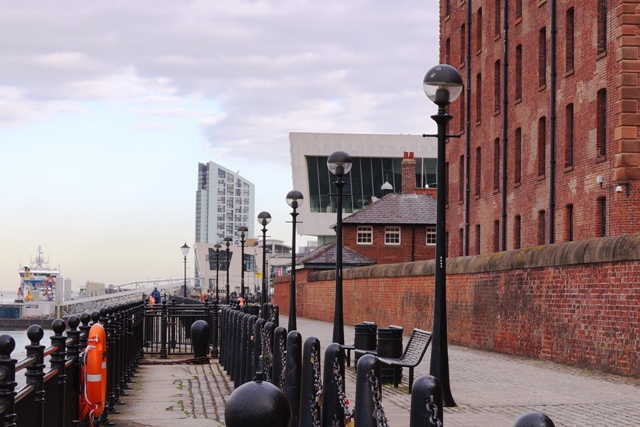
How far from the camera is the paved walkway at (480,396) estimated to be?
13211mm

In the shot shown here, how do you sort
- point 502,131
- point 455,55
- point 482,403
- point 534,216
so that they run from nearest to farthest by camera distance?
1. point 482,403
2. point 534,216
3. point 502,131
4. point 455,55

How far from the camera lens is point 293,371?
32.2 ft

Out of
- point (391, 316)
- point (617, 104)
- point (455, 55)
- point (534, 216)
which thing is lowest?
point (391, 316)

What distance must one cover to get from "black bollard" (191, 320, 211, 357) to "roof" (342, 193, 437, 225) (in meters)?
43.2

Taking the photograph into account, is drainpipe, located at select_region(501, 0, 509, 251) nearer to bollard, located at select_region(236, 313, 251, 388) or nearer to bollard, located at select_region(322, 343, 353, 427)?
bollard, located at select_region(236, 313, 251, 388)

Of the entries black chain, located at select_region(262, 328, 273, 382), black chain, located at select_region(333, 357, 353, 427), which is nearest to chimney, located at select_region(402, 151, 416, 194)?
black chain, located at select_region(262, 328, 273, 382)

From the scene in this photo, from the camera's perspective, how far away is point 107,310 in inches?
543

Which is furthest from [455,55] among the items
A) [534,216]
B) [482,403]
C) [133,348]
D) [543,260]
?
[482,403]

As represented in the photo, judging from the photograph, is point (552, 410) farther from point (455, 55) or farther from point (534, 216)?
point (455, 55)

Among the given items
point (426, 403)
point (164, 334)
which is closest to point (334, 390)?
point (426, 403)

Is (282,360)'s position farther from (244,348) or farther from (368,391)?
(244,348)

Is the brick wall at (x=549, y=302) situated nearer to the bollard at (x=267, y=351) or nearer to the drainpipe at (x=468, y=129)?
the bollard at (x=267, y=351)

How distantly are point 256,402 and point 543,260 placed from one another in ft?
55.8

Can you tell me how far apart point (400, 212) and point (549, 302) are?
4632 centimetres
